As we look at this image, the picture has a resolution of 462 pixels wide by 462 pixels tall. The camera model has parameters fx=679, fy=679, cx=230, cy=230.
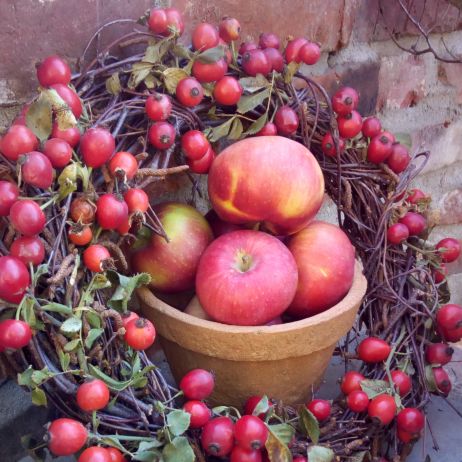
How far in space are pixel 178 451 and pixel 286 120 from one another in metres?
0.42

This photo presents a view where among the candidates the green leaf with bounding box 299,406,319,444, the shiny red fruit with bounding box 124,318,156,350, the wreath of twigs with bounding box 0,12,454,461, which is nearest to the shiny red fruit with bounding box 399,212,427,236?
the wreath of twigs with bounding box 0,12,454,461

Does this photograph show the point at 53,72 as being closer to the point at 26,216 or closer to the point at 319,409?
the point at 26,216

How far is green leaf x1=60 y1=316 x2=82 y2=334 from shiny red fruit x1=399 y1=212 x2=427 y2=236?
50cm

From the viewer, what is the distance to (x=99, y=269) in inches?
25.3

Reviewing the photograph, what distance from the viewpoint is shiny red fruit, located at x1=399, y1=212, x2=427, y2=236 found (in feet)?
3.04

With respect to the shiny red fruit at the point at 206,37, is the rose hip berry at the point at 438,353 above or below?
below

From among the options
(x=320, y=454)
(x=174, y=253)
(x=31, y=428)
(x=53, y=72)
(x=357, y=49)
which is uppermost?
(x=53, y=72)

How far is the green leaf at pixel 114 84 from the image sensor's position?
30.9 inches

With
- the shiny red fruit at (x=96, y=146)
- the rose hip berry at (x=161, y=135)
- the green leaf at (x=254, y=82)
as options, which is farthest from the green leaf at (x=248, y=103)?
the shiny red fruit at (x=96, y=146)

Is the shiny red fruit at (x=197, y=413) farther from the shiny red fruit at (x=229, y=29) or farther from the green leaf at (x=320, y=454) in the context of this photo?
the shiny red fruit at (x=229, y=29)

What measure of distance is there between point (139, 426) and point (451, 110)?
96 cm

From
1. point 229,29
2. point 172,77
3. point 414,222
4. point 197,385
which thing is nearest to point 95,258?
point 197,385

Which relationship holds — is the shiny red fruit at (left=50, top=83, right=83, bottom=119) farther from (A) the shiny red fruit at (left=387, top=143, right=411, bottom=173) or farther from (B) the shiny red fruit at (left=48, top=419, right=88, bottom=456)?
(A) the shiny red fruit at (left=387, top=143, right=411, bottom=173)

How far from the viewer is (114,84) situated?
79 cm
